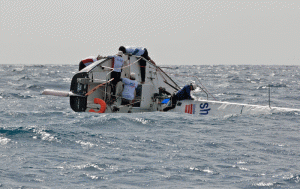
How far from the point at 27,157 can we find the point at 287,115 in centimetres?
769

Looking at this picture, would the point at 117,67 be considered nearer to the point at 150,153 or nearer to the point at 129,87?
the point at 129,87

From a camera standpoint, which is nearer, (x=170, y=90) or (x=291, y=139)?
Answer: (x=291, y=139)

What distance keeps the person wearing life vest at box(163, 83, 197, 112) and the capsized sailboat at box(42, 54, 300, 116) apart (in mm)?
132

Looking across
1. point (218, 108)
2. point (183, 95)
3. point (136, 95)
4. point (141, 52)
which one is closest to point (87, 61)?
point (141, 52)

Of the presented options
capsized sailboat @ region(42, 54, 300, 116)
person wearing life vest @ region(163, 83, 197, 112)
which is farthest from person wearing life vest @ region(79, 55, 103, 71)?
person wearing life vest @ region(163, 83, 197, 112)

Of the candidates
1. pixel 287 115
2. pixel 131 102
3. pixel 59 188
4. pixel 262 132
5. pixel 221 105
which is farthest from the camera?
pixel 131 102

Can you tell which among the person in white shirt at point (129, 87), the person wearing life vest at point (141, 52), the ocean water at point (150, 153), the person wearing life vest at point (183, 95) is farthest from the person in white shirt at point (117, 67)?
the ocean water at point (150, 153)

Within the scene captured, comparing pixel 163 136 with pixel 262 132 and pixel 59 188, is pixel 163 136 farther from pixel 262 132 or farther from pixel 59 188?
pixel 59 188

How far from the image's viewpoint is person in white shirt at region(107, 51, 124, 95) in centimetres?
1210

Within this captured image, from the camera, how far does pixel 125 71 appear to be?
42.8 ft

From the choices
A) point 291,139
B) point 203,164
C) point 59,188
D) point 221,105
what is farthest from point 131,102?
point 59,188

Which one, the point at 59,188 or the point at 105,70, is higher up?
the point at 105,70

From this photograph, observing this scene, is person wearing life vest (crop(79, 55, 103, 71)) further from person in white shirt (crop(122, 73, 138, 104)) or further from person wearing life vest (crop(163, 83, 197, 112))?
person wearing life vest (crop(163, 83, 197, 112))

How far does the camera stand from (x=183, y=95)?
39.9ft
